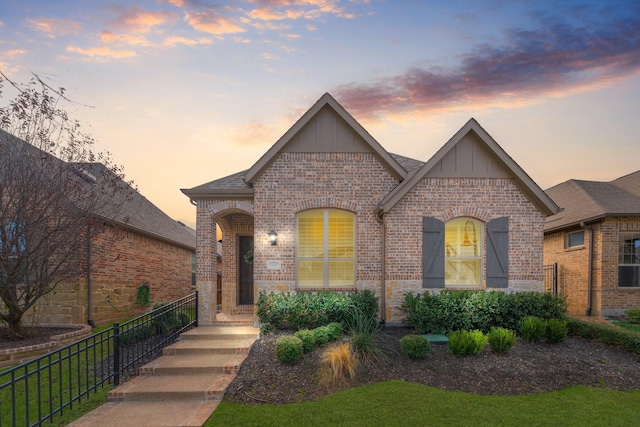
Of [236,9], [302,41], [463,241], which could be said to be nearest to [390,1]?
[302,41]

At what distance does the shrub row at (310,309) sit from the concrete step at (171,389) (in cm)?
268

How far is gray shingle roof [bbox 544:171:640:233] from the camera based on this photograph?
45.2 feet

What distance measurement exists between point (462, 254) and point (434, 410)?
5676mm

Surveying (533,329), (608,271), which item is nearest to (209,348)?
(533,329)

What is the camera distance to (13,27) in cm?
735

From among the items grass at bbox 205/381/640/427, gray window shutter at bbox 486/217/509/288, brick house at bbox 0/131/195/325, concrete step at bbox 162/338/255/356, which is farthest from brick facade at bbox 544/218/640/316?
brick house at bbox 0/131/195/325

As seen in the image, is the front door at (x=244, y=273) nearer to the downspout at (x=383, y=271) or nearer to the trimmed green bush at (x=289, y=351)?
the downspout at (x=383, y=271)

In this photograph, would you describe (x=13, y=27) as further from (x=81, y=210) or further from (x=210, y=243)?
(x=210, y=243)

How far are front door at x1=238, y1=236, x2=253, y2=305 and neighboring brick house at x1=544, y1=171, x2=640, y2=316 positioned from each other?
12.1 meters

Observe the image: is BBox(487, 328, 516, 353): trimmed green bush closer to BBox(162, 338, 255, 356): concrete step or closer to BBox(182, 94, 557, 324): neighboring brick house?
BBox(182, 94, 557, 324): neighboring brick house

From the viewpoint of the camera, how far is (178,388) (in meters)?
6.80

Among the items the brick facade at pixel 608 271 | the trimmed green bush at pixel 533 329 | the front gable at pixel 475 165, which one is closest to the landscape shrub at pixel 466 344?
the trimmed green bush at pixel 533 329

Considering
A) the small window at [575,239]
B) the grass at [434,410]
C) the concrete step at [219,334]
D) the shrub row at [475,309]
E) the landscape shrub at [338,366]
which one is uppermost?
the small window at [575,239]

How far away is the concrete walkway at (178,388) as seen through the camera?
19.2ft
